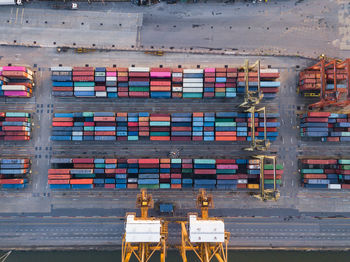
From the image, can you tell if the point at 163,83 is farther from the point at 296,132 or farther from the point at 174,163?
the point at 296,132

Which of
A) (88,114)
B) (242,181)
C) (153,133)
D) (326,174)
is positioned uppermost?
(88,114)

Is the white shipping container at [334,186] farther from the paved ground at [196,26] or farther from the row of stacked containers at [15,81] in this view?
the row of stacked containers at [15,81]

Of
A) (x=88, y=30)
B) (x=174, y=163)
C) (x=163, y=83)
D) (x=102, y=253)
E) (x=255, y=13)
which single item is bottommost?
(x=102, y=253)

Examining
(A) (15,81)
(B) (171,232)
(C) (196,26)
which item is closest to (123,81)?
(C) (196,26)

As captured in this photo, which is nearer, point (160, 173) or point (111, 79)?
point (111, 79)

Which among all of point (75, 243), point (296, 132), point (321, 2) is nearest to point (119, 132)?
point (75, 243)

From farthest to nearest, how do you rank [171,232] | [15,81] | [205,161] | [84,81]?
[171,232] < [15,81] < [205,161] < [84,81]

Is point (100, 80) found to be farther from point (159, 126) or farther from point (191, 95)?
point (191, 95)
